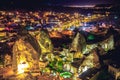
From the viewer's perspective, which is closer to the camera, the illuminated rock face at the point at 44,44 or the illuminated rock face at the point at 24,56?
the illuminated rock face at the point at 24,56

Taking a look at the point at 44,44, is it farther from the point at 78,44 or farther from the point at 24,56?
the point at 24,56

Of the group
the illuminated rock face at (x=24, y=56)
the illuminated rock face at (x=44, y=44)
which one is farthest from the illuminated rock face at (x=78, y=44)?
the illuminated rock face at (x=24, y=56)

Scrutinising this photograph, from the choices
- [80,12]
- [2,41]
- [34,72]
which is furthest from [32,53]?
[80,12]

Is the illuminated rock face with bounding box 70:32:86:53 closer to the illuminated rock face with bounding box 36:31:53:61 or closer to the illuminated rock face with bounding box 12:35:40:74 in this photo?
the illuminated rock face with bounding box 36:31:53:61

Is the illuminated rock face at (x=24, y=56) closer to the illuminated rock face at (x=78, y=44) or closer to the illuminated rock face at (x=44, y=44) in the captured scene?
the illuminated rock face at (x=44, y=44)

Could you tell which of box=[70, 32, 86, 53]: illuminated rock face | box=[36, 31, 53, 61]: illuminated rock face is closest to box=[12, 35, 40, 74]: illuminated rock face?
box=[36, 31, 53, 61]: illuminated rock face

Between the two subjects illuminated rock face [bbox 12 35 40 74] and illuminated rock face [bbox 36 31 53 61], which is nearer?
illuminated rock face [bbox 12 35 40 74]

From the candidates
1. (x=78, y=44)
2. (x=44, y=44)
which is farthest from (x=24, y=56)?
(x=78, y=44)
